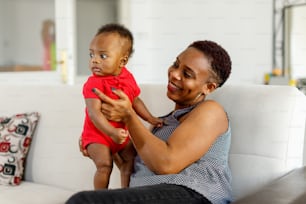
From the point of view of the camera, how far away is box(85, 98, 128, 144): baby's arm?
4.56ft

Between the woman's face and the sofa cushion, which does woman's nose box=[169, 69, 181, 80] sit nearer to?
the woman's face

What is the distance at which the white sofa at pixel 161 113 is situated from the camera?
1.46 m

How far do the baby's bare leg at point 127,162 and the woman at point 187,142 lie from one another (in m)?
0.10

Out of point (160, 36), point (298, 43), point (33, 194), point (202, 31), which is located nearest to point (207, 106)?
point (33, 194)

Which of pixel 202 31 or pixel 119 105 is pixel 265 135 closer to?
pixel 119 105

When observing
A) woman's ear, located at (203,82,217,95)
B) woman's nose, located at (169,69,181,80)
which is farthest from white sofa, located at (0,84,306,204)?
woman's nose, located at (169,69,181,80)

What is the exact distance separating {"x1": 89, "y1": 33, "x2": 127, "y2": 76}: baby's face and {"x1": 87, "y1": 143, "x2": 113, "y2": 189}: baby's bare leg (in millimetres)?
265

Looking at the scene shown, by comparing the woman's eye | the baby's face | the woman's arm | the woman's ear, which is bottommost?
the woman's arm

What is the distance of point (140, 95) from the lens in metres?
1.79

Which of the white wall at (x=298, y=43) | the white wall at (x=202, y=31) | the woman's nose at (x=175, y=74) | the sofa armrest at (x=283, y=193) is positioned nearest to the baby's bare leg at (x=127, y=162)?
the woman's nose at (x=175, y=74)

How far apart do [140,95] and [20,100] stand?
2.23ft

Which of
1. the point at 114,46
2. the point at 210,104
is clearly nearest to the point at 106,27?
the point at 114,46

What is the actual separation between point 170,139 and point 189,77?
25 cm

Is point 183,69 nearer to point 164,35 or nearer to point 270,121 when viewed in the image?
point 270,121
